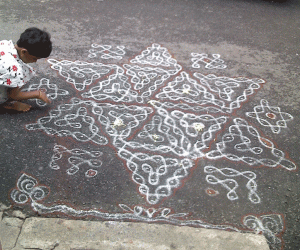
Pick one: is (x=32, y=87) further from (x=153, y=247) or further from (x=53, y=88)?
(x=153, y=247)

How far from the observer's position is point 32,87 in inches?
138

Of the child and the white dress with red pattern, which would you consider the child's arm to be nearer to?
the child

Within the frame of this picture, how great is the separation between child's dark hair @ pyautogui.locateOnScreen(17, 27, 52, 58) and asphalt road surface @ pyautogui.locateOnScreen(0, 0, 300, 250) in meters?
0.63

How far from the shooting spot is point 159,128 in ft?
10.3

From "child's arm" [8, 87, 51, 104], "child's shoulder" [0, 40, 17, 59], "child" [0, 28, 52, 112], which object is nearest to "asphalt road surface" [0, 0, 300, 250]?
"child's arm" [8, 87, 51, 104]

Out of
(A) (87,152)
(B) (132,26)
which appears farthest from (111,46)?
(A) (87,152)

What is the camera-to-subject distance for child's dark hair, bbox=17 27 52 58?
2826mm

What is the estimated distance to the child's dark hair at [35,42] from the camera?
2826mm

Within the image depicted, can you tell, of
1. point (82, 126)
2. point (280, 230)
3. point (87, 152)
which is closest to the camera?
point (280, 230)

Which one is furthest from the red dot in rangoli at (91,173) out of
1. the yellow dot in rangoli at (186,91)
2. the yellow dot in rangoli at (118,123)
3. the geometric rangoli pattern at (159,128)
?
the yellow dot in rangoli at (186,91)

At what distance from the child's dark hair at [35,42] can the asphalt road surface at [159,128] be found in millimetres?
633

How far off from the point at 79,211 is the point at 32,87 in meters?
1.73

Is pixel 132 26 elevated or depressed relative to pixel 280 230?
elevated

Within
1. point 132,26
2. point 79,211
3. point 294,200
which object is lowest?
point 79,211
